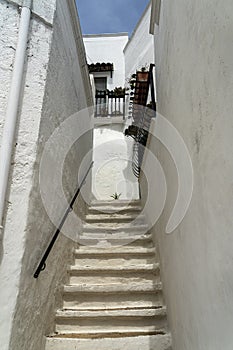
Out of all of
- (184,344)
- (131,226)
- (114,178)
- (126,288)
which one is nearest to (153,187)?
(131,226)

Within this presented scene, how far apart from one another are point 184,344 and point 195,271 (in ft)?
1.73

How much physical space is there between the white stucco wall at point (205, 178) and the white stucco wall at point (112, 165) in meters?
4.59

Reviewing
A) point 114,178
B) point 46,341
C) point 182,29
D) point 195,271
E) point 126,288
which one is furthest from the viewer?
point 114,178

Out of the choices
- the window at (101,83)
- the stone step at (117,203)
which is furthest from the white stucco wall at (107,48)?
the stone step at (117,203)

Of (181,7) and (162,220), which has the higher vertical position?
(181,7)

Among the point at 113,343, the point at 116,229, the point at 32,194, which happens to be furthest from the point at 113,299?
the point at 32,194

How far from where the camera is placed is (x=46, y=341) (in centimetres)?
176

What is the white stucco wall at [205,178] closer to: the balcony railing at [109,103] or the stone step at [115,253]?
the stone step at [115,253]

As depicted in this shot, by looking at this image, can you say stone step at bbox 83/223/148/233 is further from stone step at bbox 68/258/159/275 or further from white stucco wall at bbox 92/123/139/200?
white stucco wall at bbox 92/123/139/200

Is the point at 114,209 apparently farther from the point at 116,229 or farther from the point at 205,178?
the point at 205,178

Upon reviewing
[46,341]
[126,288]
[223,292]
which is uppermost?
[223,292]

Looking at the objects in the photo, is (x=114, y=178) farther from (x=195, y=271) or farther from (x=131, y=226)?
(x=195, y=271)

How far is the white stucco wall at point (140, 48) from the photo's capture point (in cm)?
667

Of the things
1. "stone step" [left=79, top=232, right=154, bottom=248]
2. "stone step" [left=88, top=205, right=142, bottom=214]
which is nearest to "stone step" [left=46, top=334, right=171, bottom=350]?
"stone step" [left=79, top=232, right=154, bottom=248]
